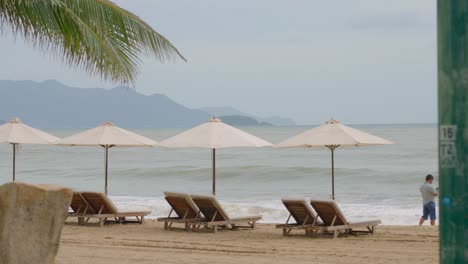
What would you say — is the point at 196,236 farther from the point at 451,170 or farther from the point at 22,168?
the point at 22,168

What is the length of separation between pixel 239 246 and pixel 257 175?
88.0 ft

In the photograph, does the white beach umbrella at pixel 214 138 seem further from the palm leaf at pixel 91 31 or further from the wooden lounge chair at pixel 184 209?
the palm leaf at pixel 91 31

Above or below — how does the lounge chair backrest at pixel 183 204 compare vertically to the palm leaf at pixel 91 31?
below

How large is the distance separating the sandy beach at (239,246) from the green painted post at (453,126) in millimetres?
7402

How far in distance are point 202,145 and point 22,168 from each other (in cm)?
3609

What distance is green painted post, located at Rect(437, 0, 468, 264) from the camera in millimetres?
2230

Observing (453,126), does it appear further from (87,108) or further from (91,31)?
(87,108)

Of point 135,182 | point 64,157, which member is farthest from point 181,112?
point 135,182

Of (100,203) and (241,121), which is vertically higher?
(241,121)

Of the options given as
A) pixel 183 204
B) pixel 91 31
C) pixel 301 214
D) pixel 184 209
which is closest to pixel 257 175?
pixel 184 209

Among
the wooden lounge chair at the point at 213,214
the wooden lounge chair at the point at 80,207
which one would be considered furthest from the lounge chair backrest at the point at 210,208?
the wooden lounge chair at the point at 80,207

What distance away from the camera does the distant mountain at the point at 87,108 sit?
148 m

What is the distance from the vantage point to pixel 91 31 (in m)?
8.28

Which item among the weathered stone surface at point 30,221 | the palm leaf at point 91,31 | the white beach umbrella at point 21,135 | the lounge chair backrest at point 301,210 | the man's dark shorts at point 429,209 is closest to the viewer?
the weathered stone surface at point 30,221
